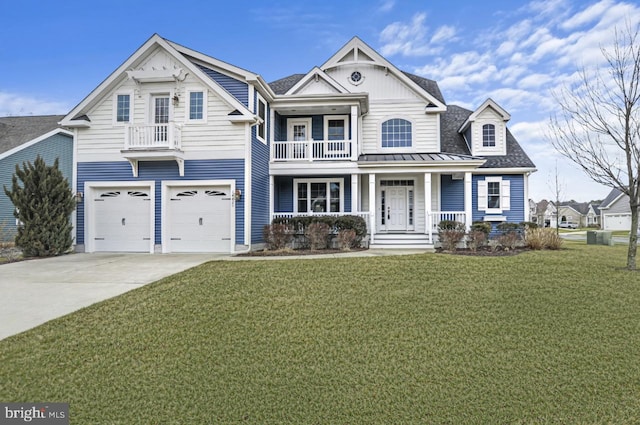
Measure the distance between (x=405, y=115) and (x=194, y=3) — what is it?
10.1 metres

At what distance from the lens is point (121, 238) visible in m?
13.6

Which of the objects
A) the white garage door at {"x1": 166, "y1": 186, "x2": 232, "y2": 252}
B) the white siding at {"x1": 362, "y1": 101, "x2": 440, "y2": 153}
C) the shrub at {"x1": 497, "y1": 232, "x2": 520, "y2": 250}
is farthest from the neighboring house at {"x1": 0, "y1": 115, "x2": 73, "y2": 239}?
the shrub at {"x1": 497, "y1": 232, "x2": 520, "y2": 250}

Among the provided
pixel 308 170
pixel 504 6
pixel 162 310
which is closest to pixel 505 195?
pixel 504 6

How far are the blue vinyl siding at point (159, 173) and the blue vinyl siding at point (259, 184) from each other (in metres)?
0.54

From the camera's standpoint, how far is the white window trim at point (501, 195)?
17578 mm

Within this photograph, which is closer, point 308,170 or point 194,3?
point 194,3

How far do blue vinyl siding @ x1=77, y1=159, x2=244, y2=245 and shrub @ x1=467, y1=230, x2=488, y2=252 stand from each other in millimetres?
7818

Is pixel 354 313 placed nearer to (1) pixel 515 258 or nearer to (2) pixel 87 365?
(2) pixel 87 365

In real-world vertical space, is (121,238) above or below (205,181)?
below

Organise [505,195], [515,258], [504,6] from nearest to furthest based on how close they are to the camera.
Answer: [515,258]
[504,6]
[505,195]

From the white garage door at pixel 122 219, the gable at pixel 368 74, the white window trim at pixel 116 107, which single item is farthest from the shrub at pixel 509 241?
the white window trim at pixel 116 107

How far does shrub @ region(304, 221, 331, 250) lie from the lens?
13.0 metres

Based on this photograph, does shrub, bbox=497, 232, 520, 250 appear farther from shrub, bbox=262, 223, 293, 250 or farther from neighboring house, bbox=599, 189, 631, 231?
neighboring house, bbox=599, 189, 631, 231

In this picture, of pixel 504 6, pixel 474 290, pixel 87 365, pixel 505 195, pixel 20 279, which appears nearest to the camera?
pixel 87 365
